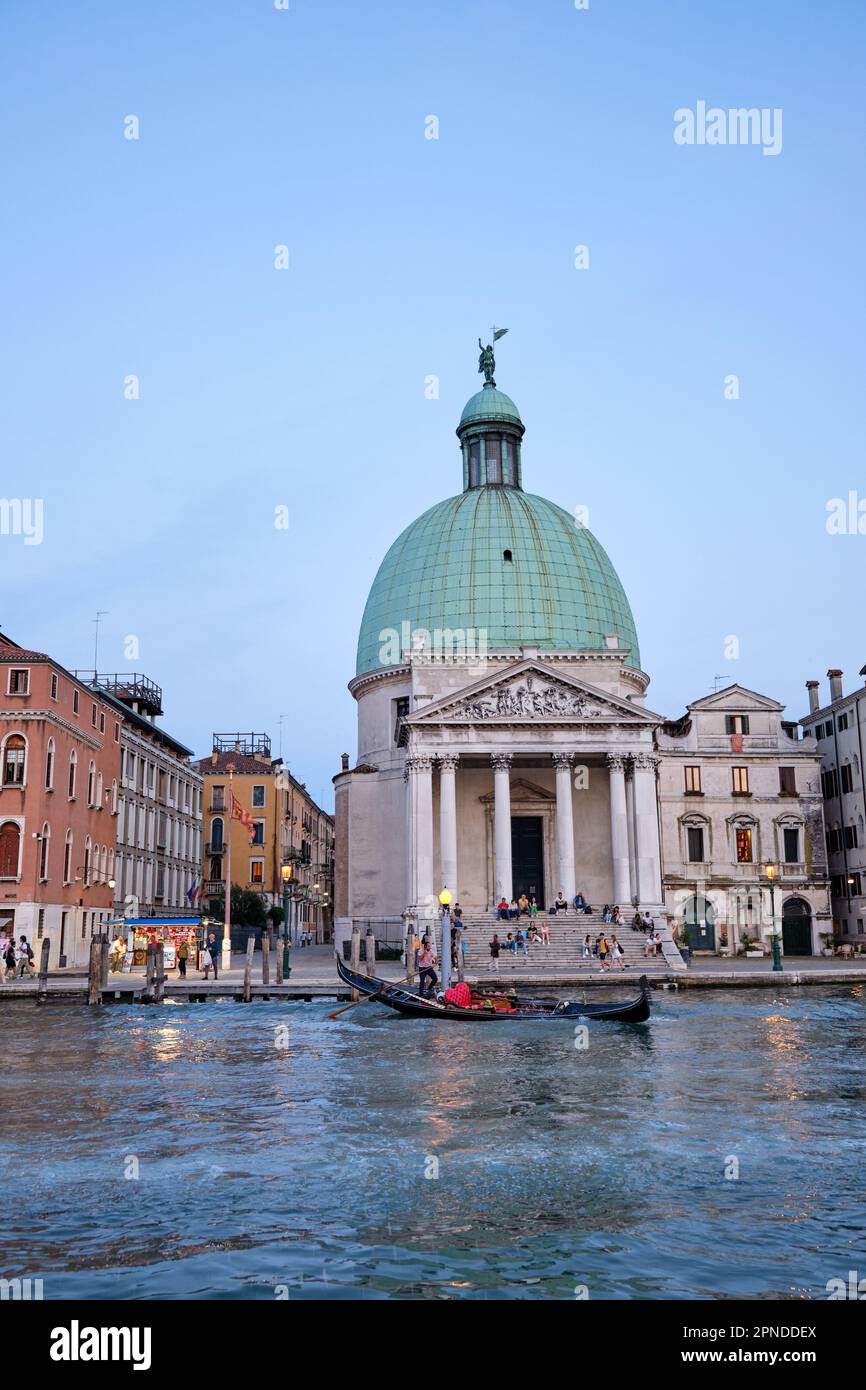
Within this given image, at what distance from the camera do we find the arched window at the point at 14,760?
45500 millimetres

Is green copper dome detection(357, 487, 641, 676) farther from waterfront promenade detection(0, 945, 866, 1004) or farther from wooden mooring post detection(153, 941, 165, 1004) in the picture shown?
wooden mooring post detection(153, 941, 165, 1004)

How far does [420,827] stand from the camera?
5231cm

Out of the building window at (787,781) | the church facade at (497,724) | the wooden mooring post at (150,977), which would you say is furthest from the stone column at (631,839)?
the wooden mooring post at (150,977)

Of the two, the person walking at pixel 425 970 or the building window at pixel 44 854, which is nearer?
the person walking at pixel 425 970

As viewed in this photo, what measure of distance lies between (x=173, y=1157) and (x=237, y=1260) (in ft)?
14.6

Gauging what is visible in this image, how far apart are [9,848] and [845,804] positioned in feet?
136

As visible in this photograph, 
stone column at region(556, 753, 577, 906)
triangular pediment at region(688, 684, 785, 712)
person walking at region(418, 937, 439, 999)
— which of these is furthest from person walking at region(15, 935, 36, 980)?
triangular pediment at region(688, 684, 785, 712)

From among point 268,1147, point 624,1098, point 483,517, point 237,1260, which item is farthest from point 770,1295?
point 483,517

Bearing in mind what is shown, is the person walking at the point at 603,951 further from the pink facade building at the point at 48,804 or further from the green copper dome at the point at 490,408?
the green copper dome at the point at 490,408

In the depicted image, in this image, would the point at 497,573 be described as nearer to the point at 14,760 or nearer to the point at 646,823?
the point at 646,823

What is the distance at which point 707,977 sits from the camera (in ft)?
133

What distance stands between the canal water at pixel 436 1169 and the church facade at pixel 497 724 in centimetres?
2685

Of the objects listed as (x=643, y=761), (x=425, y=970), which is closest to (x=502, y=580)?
(x=643, y=761)
